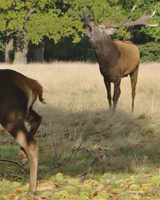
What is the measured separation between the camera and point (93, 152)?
595 cm

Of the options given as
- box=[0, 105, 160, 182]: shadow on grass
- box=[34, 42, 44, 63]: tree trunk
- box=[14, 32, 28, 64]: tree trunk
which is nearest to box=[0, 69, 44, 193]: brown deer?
box=[0, 105, 160, 182]: shadow on grass

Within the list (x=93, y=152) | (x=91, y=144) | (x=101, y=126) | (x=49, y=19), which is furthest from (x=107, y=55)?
(x=49, y=19)

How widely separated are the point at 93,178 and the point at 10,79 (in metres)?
1.55

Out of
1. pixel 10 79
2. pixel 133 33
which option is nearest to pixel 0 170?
pixel 10 79

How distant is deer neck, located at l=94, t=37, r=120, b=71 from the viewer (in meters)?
8.73

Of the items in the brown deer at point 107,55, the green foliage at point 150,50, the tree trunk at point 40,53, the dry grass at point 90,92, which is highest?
the brown deer at point 107,55

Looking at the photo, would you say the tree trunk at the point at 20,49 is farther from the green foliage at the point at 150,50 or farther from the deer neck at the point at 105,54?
the deer neck at the point at 105,54

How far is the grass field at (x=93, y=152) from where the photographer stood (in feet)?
13.4

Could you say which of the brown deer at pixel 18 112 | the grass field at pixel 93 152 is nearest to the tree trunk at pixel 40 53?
the grass field at pixel 93 152

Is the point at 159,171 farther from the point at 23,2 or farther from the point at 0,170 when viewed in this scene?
the point at 23,2

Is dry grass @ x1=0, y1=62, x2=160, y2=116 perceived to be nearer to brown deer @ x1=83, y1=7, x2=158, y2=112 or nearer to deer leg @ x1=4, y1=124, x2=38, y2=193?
brown deer @ x1=83, y1=7, x2=158, y2=112

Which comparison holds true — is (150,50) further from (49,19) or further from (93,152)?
(93,152)

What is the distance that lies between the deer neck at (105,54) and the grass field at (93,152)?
1002 millimetres

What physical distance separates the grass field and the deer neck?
1002 mm
